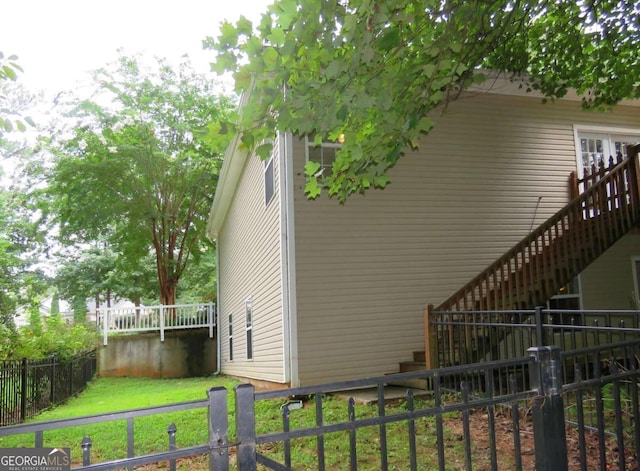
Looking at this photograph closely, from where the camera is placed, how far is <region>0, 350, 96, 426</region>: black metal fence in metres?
9.44

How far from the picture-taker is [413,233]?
9867 mm

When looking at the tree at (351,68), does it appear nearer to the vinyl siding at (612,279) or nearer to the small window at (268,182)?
the small window at (268,182)

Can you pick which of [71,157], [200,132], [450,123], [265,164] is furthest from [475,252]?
[71,157]

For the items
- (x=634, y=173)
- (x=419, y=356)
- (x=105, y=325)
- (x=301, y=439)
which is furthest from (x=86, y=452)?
(x=105, y=325)

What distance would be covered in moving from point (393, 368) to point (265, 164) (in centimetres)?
496

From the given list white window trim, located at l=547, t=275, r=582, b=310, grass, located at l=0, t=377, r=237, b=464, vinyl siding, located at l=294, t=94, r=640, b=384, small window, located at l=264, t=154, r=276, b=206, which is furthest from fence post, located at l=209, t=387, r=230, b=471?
white window trim, located at l=547, t=275, r=582, b=310

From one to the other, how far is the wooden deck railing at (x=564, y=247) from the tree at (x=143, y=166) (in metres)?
13.1

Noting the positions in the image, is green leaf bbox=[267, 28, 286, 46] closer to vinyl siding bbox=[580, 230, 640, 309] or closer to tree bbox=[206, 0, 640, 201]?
tree bbox=[206, 0, 640, 201]

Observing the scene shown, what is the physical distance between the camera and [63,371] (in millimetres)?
12859

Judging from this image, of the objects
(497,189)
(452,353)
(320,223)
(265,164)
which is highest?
(265,164)

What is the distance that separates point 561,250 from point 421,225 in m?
2.53

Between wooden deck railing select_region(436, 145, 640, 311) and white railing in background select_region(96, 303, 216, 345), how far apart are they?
1279cm

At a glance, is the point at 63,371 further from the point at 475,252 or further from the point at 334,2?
the point at 334,2

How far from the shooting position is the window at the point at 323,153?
936 centimetres
